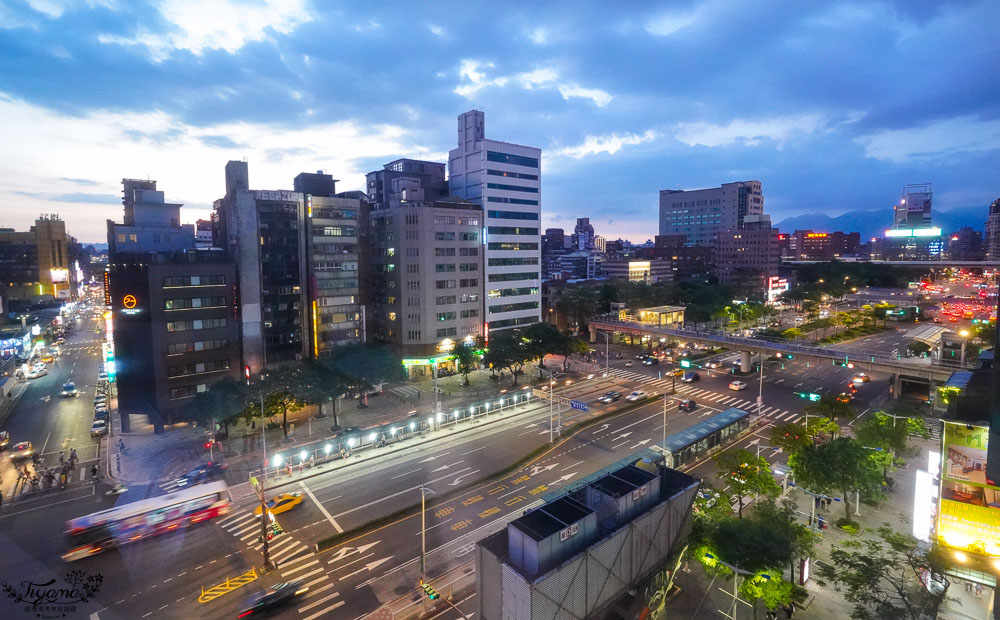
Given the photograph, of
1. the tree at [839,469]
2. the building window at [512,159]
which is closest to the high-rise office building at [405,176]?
the building window at [512,159]

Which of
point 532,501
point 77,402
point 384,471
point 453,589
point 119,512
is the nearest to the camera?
point 453,589

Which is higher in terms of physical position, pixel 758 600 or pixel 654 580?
pixel 654 580

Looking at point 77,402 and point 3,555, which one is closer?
point 3,555

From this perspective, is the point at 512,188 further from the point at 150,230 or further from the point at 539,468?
the point at 539,468

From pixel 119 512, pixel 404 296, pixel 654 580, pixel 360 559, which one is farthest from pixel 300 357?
pixel 654 580

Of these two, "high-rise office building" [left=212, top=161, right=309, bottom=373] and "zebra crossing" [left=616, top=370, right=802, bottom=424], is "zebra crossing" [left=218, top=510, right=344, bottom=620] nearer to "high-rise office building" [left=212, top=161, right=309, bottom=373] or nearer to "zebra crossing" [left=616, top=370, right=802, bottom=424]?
"high-rise office building" [left=212, top=161, right=309, bottom=373]

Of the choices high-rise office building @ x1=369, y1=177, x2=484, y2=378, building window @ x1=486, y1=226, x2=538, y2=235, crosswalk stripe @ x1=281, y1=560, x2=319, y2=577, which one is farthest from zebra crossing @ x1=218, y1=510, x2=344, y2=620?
building window @ x1=486, y1=226, x2=538, y2=235

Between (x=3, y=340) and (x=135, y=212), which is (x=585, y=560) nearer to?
(x=135, y=212)

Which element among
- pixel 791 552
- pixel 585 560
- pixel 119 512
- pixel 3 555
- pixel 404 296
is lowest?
pixel 3 555
